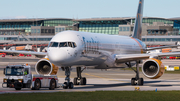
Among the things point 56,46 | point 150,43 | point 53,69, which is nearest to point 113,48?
point 53,69

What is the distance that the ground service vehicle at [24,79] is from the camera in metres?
28.5

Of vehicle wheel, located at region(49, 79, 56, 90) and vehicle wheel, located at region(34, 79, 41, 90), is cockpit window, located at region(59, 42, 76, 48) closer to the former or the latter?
vehicle wheel, located at region(49, 79, 56, 90)

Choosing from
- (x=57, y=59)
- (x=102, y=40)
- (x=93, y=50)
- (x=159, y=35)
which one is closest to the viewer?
(x=57, y=59)

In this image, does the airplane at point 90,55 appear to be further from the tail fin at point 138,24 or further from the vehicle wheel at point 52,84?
the tail fin at point 138,24

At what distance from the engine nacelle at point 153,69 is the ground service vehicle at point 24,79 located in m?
9.58

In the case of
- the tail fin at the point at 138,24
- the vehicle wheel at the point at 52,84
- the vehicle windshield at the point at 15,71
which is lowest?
the vehicle wheel at the point at 52,84

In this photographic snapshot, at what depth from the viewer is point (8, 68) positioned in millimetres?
29594

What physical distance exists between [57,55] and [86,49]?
13.4ft

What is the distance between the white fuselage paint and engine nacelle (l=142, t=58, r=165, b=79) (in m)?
3.99

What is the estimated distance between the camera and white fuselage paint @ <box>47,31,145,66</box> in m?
27.3

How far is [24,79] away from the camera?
28875mm

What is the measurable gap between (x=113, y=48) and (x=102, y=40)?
8.18ft

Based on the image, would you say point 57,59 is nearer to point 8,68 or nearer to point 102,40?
point 8,68

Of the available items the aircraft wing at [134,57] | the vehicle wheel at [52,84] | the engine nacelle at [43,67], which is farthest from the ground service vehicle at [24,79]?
the aircraft wing at [134,57]
